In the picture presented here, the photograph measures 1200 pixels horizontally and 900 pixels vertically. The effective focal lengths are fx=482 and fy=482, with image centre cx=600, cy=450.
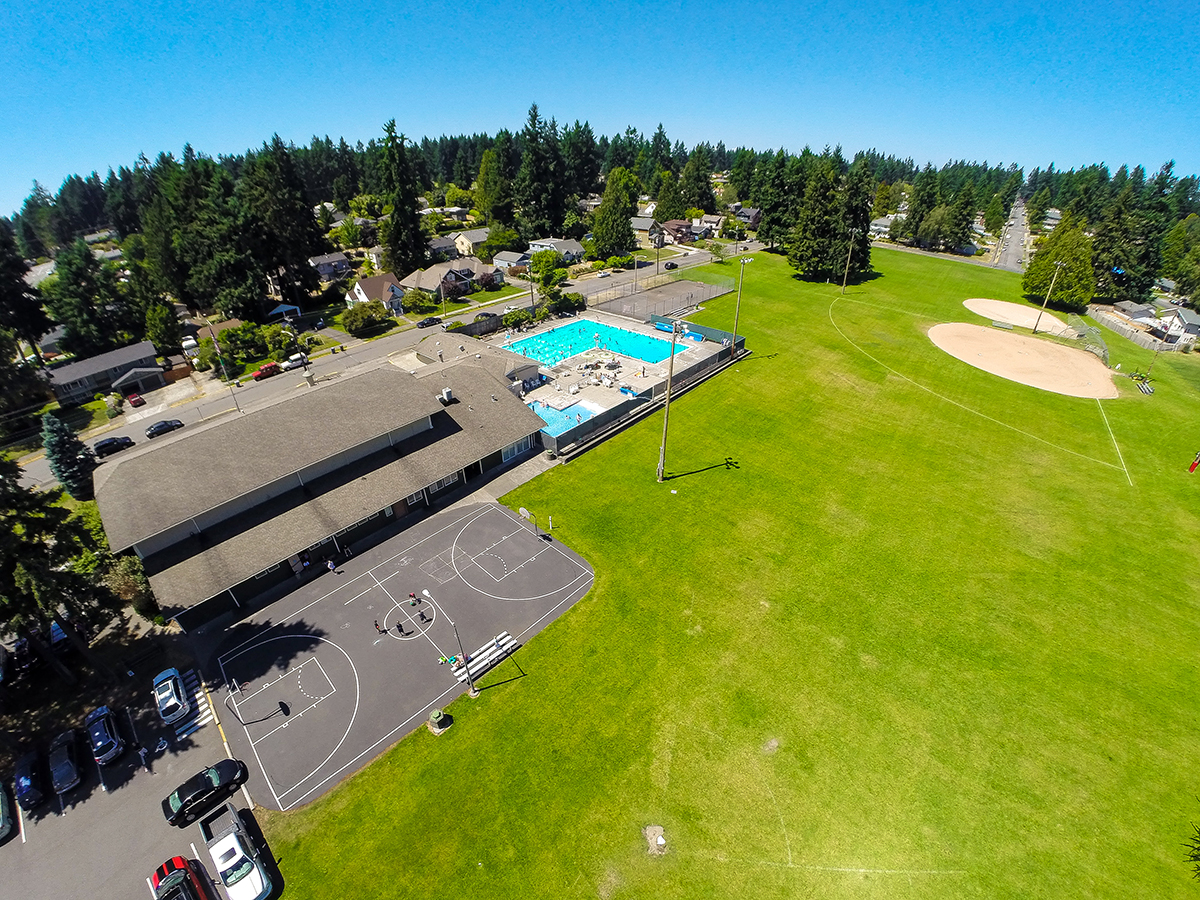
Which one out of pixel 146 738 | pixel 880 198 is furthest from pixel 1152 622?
pixel 880 198

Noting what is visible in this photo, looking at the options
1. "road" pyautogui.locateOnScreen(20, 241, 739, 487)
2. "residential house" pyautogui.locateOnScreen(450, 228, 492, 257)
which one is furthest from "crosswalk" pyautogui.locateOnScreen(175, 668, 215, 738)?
"residential house" pyautogui.locateOnScreen(450, 228, 492, 257)

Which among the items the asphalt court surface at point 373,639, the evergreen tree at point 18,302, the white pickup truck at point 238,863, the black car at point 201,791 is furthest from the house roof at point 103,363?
the white pickup truck at point 238,863

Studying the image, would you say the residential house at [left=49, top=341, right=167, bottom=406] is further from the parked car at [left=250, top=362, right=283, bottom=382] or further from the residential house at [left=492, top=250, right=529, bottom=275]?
the residential house at [left=492, top=250, right=529, bottom=275]

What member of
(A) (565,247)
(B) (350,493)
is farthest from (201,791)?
(A) (565,247)

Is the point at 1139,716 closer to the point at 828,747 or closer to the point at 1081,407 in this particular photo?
the point at 828,747

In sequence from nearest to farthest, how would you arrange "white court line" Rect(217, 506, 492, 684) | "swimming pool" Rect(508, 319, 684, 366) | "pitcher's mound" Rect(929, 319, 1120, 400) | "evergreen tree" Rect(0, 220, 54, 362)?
"white court line" Rect(217, 506, 492, 684) < "pitcher's mound" Rect(929, 319, 1120, 400) < "evergreen tree" Rect(0, 220, 54, 362) < "swimming pool" Rect(508, 319, 684, 366)

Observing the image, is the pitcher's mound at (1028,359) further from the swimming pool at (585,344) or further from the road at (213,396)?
the road at (213,396)
